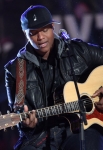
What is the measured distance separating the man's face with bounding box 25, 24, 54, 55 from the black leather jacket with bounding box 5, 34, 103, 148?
137 millimetres

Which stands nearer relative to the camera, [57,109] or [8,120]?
[8,120]

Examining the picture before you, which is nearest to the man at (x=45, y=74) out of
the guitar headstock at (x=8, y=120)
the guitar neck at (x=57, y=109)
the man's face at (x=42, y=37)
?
the man's face at (x=42, y=37)

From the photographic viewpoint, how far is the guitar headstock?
2648 millimetres

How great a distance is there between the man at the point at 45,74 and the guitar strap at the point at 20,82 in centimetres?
2

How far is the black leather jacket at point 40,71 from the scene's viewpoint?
3.29 meters

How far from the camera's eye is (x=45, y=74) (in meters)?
3.37

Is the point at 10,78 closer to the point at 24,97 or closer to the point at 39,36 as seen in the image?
the point at 24,97

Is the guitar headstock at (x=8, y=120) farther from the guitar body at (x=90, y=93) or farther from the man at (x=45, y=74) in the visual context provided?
the guitar body at (x=90, y=93)

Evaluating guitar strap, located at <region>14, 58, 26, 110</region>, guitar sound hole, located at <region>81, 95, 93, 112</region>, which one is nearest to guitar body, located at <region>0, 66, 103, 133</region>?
guitar sound hole, located at <region>81, 95, 93, 112</region>

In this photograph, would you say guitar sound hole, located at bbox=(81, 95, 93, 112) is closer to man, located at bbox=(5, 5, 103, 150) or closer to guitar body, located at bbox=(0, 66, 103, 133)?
guitar body, located at bbox=(0, 66, 103, 133)

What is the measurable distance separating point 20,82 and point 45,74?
0.31 meters

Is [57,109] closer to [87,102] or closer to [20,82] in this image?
[87,102]

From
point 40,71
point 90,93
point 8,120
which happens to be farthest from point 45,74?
point 8,120

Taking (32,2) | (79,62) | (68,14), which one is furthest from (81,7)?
(79,62)
